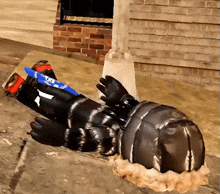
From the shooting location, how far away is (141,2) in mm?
4297

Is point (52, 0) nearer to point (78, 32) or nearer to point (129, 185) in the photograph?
point (78, 32)

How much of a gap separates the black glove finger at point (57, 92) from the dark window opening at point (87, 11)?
2498 mm

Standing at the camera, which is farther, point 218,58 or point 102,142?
point 218,58

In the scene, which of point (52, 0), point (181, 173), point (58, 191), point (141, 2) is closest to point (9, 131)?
point (58, 191)

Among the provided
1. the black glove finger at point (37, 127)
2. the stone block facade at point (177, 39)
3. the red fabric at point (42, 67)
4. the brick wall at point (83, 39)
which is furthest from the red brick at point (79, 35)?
the black glove finger at point (37, 127)

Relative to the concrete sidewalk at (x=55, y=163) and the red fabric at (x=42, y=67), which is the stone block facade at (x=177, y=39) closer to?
the concrete sidewalk at (x=55, y=163)

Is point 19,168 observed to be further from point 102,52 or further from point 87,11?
point 87,11

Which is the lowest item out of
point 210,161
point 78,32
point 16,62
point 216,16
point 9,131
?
point 210,161

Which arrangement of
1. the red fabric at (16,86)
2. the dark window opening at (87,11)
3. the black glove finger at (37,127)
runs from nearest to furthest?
1. the black glove finger at (37,127)
2. the red fabric at (16,86)
3. the dark window opening at (87,11)

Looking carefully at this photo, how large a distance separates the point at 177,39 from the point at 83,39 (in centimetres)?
134

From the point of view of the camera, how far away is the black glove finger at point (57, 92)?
97.0 inches

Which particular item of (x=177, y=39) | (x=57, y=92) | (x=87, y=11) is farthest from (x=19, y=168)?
(x=87, y=11)

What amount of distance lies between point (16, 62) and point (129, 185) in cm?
262

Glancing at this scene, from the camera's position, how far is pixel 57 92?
98.0 inches
